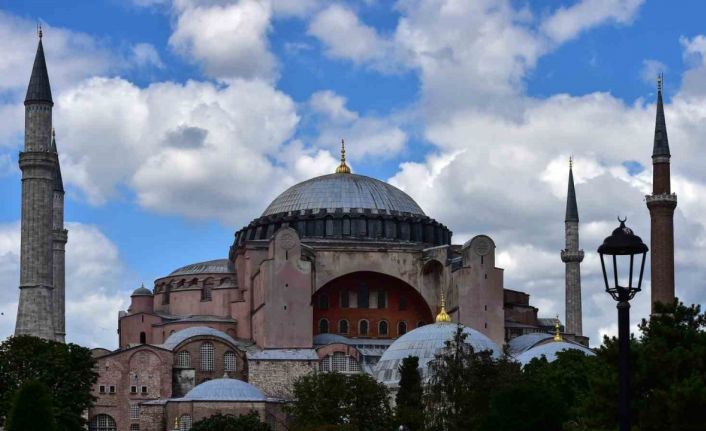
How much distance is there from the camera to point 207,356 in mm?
48844

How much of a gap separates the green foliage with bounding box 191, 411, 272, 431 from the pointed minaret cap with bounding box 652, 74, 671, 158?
18729 mm

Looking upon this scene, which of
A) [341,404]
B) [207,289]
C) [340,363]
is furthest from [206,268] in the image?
[341,404]

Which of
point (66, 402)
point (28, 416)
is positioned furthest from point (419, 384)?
point (28, 416)

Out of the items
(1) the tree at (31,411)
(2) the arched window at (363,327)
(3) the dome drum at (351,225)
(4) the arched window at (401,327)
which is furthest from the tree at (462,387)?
(3) the dome drum at (351,225)

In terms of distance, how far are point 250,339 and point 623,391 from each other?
39035 millimetres

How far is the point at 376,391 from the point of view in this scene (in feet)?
131

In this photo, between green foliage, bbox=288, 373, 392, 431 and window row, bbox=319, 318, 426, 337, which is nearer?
green foliage, bbox=288, 373, 392, 431

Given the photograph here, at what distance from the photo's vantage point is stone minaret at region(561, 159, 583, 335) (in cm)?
5800

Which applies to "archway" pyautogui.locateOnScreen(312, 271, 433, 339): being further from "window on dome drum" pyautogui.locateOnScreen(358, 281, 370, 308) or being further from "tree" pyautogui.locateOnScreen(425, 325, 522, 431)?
"tree" pyautogui.locateOnScreen(425, 325, 522, 431)

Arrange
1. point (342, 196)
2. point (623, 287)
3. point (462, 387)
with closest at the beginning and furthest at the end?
1. point (623, 287)
2. point (462, 387)
3. point (342, 196)

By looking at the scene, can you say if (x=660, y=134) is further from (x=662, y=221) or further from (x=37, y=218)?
(x=37, y=218)

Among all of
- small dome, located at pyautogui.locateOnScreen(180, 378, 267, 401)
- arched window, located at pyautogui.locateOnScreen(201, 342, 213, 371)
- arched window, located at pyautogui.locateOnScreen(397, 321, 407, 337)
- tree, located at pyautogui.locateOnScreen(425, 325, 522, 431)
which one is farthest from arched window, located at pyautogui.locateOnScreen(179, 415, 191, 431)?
arched window, located at pyautogui.locateOnScreen(397, 321, 407, 337)

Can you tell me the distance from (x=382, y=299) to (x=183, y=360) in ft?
27.5

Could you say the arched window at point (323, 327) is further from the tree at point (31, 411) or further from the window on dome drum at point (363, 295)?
the tree at point (31, 411)
